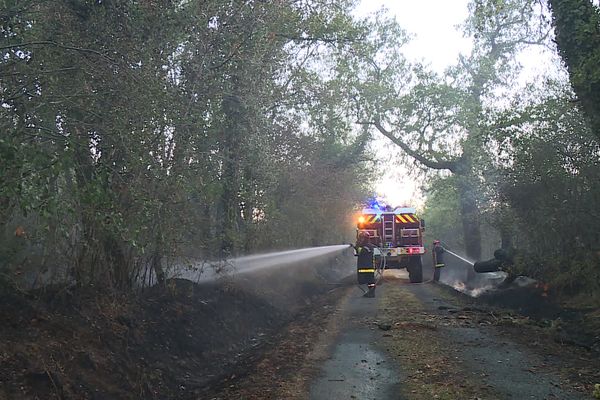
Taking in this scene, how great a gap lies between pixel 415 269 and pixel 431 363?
1098cm

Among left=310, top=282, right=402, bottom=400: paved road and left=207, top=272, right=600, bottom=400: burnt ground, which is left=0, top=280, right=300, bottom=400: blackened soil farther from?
left=310, top=282, right=402, bottom=400: paved road

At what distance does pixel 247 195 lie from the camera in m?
12.1

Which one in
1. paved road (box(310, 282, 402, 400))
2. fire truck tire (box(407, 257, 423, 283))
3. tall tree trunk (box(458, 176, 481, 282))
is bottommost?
paved road (box(310, 282, 402, 400))

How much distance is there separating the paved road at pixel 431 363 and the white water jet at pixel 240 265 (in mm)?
2712

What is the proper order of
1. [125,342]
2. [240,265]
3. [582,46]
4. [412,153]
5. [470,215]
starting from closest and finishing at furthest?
[125,342] < [582,46] < [240,265] < [470,215] < [412,153]

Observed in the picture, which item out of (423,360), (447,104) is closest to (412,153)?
(447,104)

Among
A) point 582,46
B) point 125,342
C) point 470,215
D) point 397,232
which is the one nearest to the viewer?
point 125,342

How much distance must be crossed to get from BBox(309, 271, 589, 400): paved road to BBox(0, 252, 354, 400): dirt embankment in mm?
1552

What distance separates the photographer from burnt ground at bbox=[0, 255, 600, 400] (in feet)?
18.2

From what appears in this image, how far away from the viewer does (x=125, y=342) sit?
22.3ft

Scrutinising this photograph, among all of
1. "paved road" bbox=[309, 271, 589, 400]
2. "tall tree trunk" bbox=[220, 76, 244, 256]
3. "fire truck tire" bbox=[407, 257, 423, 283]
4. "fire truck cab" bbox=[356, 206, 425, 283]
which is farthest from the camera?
"fire truck tire" bbox=[407, 257, 423, 283]

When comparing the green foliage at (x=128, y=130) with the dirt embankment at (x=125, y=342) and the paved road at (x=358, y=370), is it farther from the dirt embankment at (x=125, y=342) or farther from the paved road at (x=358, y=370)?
the paved road at (x=358, y=370)

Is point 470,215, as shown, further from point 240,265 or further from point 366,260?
point 240,265

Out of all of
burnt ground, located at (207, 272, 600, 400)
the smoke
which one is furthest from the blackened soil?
the smoke
